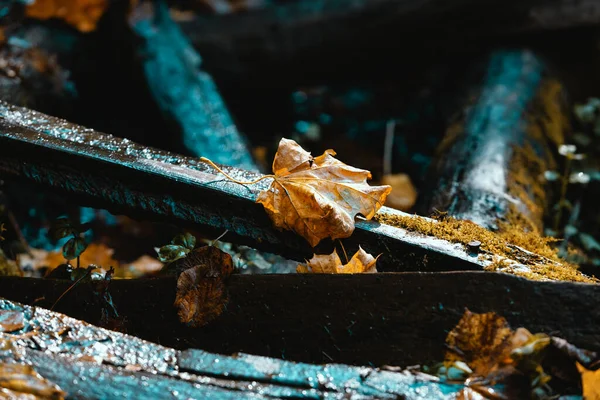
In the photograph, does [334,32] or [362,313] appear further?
[334,32]

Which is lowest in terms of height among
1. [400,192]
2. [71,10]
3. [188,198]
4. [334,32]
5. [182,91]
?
[400,192]

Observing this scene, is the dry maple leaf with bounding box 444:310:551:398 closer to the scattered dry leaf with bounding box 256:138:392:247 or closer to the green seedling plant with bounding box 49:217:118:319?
the scattered dry leaf with bounding box 256:138:392:247

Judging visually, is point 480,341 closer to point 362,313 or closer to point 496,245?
point 362,313

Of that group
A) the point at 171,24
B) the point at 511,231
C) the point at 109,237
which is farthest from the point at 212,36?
the point at 511,231

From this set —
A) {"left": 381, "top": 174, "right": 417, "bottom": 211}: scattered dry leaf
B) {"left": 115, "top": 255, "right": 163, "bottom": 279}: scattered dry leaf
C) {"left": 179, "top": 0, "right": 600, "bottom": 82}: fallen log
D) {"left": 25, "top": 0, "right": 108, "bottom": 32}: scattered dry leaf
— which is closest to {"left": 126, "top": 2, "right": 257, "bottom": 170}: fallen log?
{"left": 25, "top": 0, "right": 108, "bottom": 32}: scattered dry leaf

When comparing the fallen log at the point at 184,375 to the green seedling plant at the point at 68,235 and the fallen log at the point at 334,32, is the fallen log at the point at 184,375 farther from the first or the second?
the fallen log at the point at 334,32

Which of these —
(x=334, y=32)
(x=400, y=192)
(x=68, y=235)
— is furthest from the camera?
(x=334, y=32)

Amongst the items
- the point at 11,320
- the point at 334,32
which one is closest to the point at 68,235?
the point at 11,320
